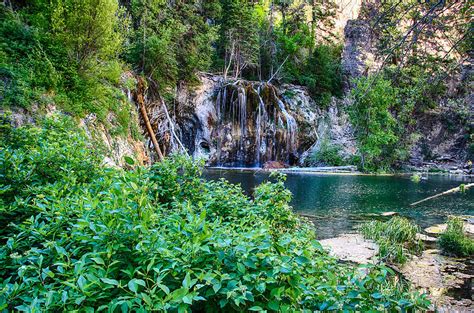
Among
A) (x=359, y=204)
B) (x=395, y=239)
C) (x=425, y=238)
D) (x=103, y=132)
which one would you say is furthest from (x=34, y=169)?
(x=359, y=204)

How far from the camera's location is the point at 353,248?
8.36 m

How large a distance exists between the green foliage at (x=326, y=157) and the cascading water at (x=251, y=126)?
2.92m

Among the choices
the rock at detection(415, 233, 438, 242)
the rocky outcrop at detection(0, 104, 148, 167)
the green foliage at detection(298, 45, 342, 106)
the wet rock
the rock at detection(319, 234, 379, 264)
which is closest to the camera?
the wet rock

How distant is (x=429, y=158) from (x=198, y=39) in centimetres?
3348

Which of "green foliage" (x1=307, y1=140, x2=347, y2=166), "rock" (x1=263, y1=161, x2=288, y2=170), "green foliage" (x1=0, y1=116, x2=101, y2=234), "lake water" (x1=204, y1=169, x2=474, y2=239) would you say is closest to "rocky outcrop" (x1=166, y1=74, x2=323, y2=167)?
"rock" (x1=263, y1=161, x2=288, y2=170)

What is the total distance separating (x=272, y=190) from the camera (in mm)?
4367

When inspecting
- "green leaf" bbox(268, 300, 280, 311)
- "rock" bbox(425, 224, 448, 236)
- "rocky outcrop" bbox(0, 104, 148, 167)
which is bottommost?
"rock" bbox(425, 224, 448, 236)

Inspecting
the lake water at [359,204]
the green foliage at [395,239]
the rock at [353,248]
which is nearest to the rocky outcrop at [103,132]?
the rock at [353,248]

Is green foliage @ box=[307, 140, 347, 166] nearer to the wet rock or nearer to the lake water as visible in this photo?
the lake water

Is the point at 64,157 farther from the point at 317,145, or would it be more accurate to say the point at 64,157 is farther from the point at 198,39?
the point at 317,145

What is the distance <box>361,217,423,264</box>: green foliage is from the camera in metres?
7.68

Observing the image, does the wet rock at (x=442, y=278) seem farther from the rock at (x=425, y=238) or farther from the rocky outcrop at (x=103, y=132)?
the rocky outcrop at (x=103, y=132)

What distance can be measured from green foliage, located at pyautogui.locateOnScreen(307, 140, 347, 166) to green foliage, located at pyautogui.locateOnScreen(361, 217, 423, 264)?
958 inches

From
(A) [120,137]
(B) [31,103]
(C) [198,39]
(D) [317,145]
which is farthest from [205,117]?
(B) [31,103]
